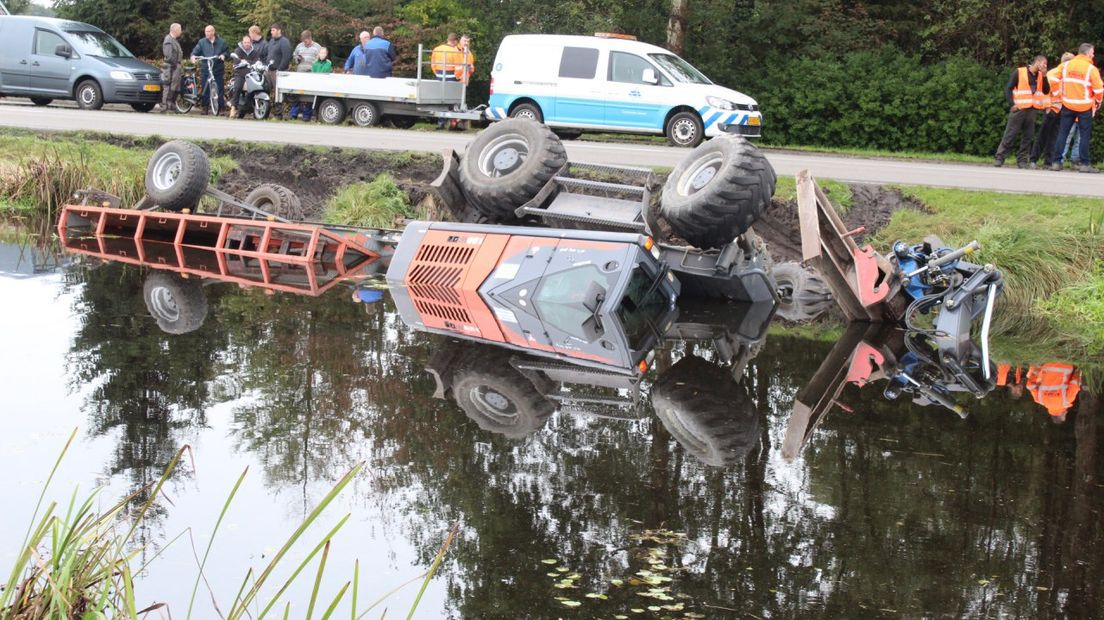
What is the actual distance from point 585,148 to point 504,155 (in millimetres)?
6864

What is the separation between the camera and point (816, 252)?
1063cm

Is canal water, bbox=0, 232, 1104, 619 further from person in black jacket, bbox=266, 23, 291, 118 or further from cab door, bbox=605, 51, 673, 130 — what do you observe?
person in black jacket, bbox=266, 23, 291, 118

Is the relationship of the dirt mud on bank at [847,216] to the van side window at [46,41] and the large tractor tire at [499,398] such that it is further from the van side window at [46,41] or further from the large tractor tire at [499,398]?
the van side window at [46,41]

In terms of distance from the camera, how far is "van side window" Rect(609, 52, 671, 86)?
68.2ft

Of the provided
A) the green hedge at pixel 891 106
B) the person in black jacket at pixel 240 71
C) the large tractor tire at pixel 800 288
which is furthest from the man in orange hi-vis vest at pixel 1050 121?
the person in black jacket at pixel 240 71

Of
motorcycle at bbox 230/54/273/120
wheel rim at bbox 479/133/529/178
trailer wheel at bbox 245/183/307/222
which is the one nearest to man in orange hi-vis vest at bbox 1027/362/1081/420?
wheel rim at bbox 479/133/529/178

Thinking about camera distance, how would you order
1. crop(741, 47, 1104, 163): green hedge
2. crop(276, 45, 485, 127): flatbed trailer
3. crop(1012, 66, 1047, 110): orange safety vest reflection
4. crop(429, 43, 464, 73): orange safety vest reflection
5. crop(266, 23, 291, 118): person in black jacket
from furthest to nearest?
crop(741, 47, 1104, 163): green hedge → crop(266, 23, 291, 118): person in black jacket → crop(429, 43, 464, 73): orange safety vest reflection → crop(276, 45, 485, 127): flatbed trailer → crop(1012, 66, 1047, 110): orange safety vest reflection

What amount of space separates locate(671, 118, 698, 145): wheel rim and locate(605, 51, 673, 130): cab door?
35 centimetres

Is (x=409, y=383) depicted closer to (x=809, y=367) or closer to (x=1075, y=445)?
(x=809, y=367)

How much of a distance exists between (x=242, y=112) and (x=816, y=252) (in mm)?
15658

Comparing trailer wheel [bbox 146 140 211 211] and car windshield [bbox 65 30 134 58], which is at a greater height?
car windshield [bbox 65 30 134 58]

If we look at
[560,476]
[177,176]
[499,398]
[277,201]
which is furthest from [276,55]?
[560,476]

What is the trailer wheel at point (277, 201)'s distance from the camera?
49.2ft

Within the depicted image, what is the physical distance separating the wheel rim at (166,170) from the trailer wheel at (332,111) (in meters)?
8.24
